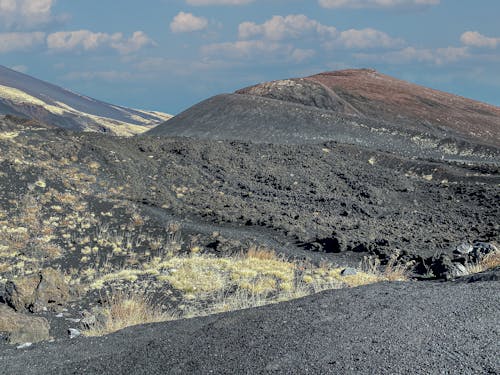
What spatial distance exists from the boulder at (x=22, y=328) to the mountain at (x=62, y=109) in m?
89.3

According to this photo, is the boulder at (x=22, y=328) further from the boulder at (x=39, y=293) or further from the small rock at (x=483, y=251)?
the small rock at (x=483, y=251)

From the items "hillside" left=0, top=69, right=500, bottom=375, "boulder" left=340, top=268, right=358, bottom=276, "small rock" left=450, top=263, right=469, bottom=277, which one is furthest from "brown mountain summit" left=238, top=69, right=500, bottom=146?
"small rock" left=450, top=263, right=469, bottom=277

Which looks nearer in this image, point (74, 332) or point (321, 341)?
point (321, 341)

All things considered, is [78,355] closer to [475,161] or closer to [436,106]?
[475,161]

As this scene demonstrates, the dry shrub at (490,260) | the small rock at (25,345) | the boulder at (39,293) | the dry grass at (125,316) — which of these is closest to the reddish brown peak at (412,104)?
the dry shrub at (490,260)

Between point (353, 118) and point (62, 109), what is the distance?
9843 cm

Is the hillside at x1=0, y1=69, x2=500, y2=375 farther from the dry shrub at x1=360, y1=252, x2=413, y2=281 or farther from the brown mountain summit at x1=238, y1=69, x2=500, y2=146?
the brown mountain summit at x1=238, y1=69, x2=500, y2=146

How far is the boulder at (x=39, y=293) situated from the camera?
930 cm

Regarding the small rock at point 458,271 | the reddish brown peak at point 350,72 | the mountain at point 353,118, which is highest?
the reddish brown peak at point 350,72

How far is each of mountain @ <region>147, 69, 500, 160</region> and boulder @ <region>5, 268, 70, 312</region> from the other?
2496 centimetres

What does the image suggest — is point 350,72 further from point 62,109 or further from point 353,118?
point 62,109

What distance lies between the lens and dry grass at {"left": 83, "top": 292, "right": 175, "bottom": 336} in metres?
7.76

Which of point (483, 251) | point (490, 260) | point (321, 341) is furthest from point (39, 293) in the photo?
point (483, 251)

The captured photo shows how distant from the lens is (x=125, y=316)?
8125 mm
